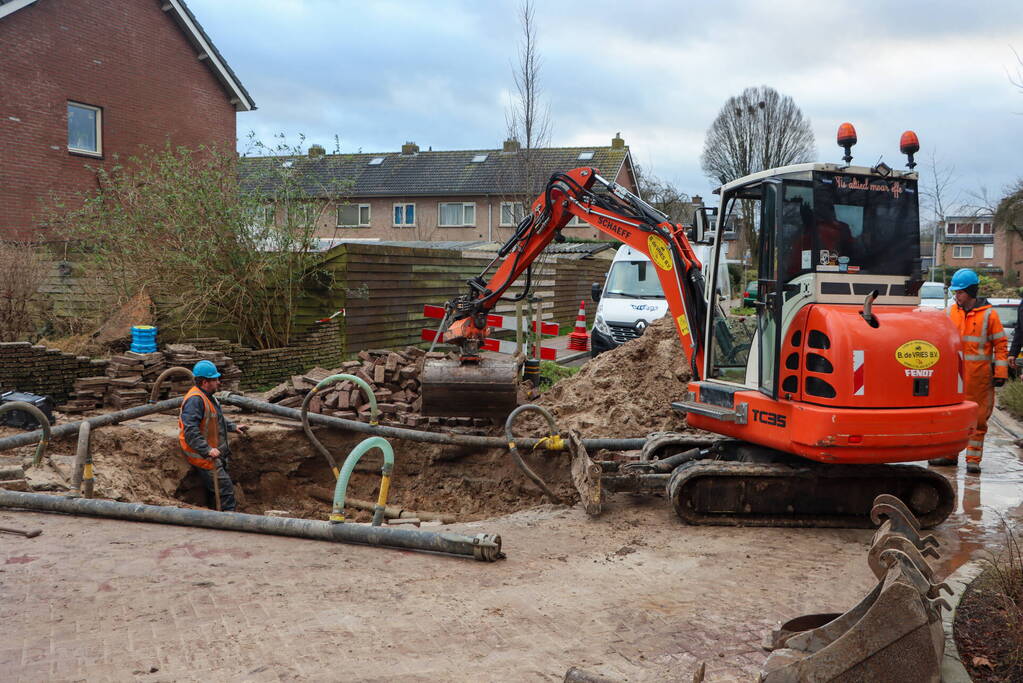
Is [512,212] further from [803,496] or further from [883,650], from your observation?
[883,650]

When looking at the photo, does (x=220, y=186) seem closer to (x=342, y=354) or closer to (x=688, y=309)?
(x=342, y=354)

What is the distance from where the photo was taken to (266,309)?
1365 cm

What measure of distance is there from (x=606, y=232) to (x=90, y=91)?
16847 millimetres

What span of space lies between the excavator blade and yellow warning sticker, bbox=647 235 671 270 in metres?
2.52

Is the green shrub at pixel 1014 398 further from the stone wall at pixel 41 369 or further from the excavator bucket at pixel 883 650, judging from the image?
the stone wall at pixel 41 369

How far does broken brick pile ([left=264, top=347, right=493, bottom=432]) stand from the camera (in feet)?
34.4

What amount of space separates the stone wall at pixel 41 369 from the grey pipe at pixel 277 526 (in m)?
4.32

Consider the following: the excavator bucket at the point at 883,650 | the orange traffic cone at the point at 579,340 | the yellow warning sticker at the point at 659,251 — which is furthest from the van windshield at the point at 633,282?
the excavator bucket at the point at 883,650

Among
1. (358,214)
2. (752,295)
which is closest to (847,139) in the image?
(752,295)

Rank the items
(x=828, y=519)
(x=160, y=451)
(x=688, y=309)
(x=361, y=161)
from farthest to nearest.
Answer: (x=361, y=161), (x=160, y=451), (x=688, y=309), (x=828, y=519)

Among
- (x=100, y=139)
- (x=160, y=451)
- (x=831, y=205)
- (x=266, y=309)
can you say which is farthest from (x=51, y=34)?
(x=831, y=205)

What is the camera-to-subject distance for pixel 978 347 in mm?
9094

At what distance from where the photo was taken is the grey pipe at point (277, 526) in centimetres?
618

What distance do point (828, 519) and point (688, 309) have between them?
7.59 ft
